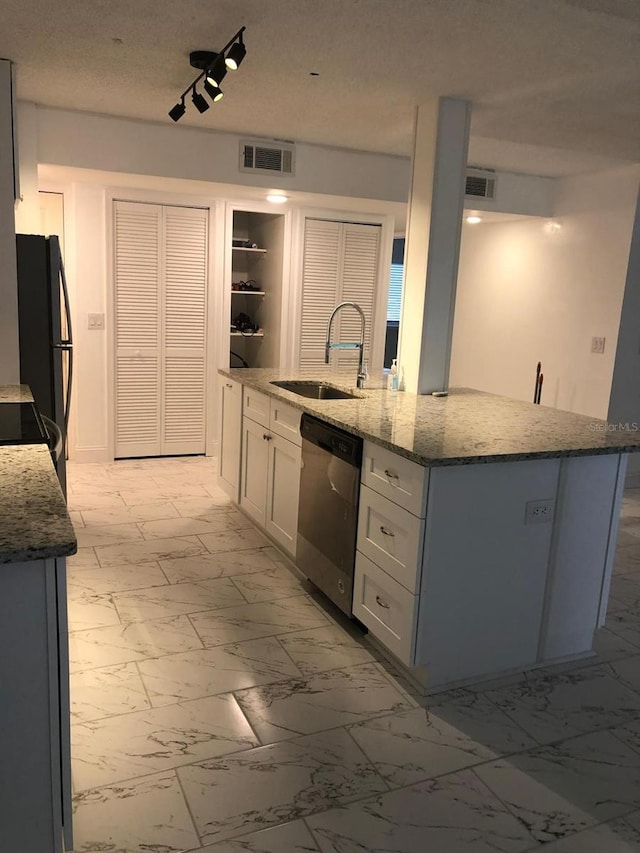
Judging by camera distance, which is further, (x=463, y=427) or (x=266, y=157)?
(x=266, y=157)

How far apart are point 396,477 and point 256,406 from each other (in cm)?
155

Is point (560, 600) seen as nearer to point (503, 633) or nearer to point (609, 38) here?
point (503, 633)

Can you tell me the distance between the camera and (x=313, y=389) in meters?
4.07

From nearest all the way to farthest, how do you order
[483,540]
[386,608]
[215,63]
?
[483,540] < [386,608] < [215,63]

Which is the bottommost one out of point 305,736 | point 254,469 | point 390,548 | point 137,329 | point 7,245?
point 305,736

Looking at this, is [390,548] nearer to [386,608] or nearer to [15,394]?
[386,608]

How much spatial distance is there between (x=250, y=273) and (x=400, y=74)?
11.1 feet

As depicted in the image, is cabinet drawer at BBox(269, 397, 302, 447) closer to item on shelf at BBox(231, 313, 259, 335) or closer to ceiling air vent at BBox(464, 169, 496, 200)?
item on shelf at BBox(231, 313, 259, 335)

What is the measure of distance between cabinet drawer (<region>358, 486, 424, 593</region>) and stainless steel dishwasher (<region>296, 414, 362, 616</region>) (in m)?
0.08

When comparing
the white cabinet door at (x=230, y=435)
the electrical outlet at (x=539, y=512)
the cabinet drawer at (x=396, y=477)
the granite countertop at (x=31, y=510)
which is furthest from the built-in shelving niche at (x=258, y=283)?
the granite countertop at (x=31, y=510)

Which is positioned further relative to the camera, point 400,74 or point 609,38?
point 400,74

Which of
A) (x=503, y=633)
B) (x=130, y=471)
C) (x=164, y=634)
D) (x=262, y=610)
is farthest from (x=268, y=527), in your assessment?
(x=130, y=471)

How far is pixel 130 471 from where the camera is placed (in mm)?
5191

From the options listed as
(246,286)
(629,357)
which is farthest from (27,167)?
(629,357)
